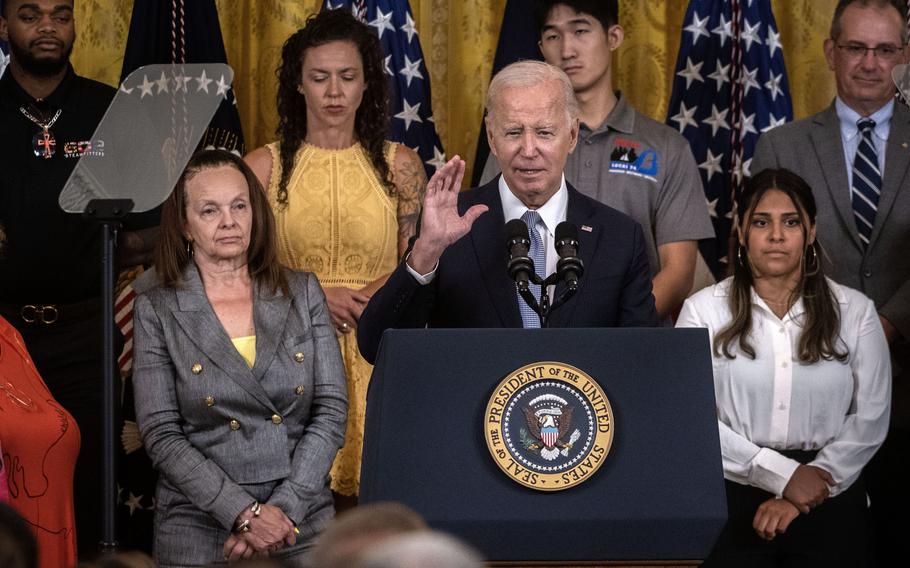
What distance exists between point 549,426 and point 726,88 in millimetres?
3606

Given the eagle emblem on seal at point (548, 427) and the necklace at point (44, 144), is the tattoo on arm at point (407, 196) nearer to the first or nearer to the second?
the necklace at point (44, 144)

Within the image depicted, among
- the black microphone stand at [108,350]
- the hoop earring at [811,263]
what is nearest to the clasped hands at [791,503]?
the hoop earring at [811,263]

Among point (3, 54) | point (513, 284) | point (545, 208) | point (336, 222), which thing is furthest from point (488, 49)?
point (513, 284)

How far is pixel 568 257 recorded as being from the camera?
2664 millimetres

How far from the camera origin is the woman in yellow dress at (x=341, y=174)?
4551mm

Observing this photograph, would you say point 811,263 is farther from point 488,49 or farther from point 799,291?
point 488,49

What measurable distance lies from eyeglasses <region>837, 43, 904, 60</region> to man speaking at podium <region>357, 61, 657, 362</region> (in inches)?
76.3

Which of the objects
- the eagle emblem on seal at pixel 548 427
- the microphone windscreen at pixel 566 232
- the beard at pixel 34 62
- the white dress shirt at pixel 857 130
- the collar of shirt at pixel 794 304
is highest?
the beard at pixel 34 62

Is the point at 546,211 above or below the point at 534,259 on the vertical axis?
above

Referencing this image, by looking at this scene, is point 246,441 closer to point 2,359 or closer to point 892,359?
point 2,359

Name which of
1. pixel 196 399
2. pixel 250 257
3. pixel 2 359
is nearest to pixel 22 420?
pixel 2 359

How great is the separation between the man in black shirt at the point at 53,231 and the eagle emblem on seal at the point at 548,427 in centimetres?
225

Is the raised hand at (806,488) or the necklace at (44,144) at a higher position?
the necklace at (44,144)

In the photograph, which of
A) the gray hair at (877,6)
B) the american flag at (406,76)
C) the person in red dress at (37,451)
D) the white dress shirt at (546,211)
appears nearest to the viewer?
the white dress shirt at (546,211)
